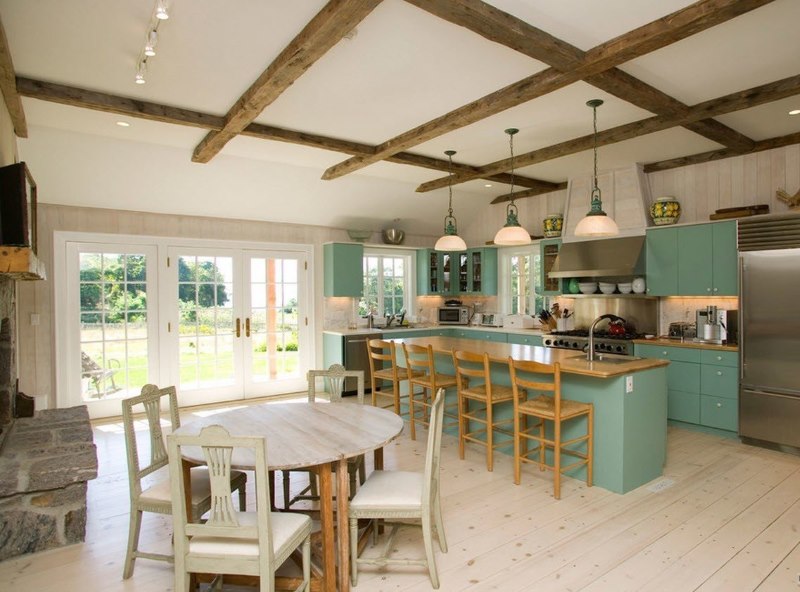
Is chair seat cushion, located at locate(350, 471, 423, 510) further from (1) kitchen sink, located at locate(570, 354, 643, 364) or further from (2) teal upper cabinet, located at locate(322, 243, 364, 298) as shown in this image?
(2) teal upper cabinet, located at locate(322, 243, 364, 298)

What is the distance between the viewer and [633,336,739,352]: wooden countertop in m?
4.64

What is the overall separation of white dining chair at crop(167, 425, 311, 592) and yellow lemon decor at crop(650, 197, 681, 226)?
202 inches

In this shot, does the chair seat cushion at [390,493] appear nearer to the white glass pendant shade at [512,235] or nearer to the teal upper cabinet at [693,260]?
the white glass pendant shade at [512,235]

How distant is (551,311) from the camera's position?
6.86 metres

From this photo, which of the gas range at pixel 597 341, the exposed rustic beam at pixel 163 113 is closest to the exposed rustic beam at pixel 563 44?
the exposed rustic beam at pixel 163 113

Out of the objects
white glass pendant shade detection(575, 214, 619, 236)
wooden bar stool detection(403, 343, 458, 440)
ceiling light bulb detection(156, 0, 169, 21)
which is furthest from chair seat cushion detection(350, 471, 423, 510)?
ceiling light bulb detection(156, 0, 169, 21)

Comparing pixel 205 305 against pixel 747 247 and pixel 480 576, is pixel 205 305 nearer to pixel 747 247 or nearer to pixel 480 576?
pixel 480 576

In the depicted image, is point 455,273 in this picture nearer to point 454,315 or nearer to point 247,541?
point 454,315

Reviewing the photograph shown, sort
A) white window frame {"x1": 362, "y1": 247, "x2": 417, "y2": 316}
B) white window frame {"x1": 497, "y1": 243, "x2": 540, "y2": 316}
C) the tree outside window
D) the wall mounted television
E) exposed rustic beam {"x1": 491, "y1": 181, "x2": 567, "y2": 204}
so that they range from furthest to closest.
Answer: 1. white window frame {"x1": 362, "y1": 247, "x2": 417, "y2": 316}
2. the tree outside window
3. white window frame {"x1": 497, "y1": 243, "x2": 540, "y2": 316}
4. exposed rustic beam {"x1": 491, "y1": 181, "x2": 567, "y2": 204}
5. the wall mounted television

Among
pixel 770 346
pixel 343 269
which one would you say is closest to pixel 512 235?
pixel 770 346

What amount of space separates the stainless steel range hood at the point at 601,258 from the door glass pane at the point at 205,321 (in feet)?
13.7

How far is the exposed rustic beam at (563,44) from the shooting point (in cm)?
237

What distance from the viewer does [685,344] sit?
4.93 m

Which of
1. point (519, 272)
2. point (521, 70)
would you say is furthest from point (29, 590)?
point (519, 272)
